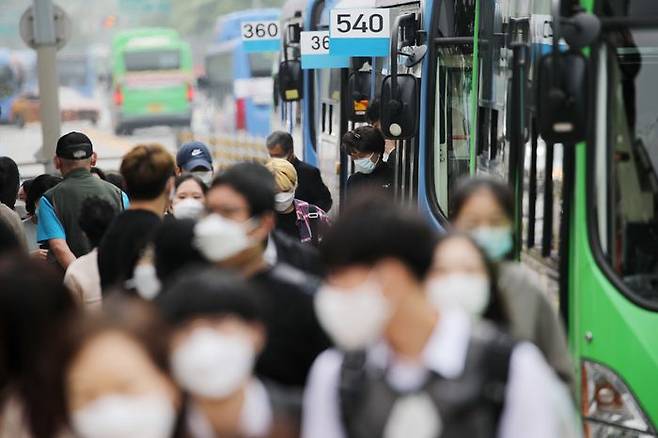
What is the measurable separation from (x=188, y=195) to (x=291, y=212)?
5.83 feet

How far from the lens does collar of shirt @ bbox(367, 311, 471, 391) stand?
3549mm

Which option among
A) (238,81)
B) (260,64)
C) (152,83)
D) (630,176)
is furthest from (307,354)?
(152,83)

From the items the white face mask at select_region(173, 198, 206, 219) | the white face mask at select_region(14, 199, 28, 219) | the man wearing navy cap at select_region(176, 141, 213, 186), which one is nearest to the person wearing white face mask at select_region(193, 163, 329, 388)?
the white face mask at select_region(173, 198, 206, 219)

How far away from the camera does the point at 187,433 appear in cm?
344

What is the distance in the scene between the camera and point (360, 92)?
1262cm

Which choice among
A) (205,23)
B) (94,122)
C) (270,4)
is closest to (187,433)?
(94,122)

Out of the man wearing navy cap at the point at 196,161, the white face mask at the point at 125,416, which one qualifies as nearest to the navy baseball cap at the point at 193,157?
the man wearing navy cap at the point at 196,161

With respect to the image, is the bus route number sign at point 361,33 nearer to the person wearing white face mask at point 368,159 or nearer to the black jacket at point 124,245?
the person wearing white face mask at point 368,159

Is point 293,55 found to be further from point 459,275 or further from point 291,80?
point 459,275

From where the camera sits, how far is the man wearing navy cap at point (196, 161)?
28.2 feet

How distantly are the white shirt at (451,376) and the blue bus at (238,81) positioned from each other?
27.5 metres

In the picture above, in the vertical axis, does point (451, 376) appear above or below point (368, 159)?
above

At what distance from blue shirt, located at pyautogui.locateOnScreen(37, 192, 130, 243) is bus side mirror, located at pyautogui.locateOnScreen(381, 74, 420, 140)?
2308 mm

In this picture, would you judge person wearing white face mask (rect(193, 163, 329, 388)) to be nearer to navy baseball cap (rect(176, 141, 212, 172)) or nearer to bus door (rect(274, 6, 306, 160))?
navy baseball cap (rect(176, 141, 212, 172))
